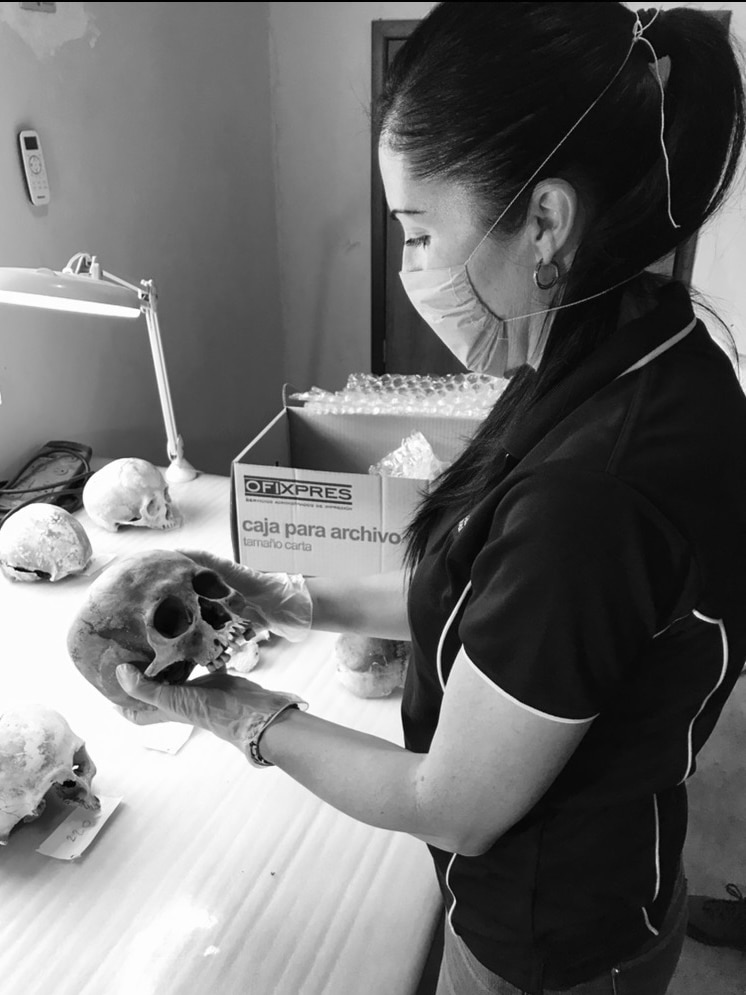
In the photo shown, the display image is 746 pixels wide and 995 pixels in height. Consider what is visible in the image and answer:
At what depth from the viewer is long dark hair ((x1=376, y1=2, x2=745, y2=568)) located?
0.60 meters

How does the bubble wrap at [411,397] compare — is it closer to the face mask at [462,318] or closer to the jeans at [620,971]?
the face mask at [462,318]

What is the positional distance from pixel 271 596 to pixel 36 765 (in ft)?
1.31

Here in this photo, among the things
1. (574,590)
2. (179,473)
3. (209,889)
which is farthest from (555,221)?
(179,473)

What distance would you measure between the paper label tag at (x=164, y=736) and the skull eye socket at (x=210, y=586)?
0.22m

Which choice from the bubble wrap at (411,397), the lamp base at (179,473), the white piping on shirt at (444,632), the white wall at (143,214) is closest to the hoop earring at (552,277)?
the white piping on shirt at (444,632)

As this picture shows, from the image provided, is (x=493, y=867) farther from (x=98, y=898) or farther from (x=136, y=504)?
(x=136, y=504)

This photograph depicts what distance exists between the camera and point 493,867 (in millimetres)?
779

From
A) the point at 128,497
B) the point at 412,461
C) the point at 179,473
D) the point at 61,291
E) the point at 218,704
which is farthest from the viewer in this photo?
the point at 179,473

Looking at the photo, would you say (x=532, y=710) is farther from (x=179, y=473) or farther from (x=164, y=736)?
(x=179, y=473)

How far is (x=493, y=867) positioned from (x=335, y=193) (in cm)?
297

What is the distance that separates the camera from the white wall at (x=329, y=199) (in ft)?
9.39

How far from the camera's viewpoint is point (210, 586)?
113 centimetres

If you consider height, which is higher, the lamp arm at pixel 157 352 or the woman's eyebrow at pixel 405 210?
the woman's eyebrow at pixel 405 210

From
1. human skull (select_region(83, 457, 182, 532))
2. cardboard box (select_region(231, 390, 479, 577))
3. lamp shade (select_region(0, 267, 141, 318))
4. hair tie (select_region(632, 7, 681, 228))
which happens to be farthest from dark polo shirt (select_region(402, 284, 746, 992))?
human skull (select_region(83, 457, 182, 532))
